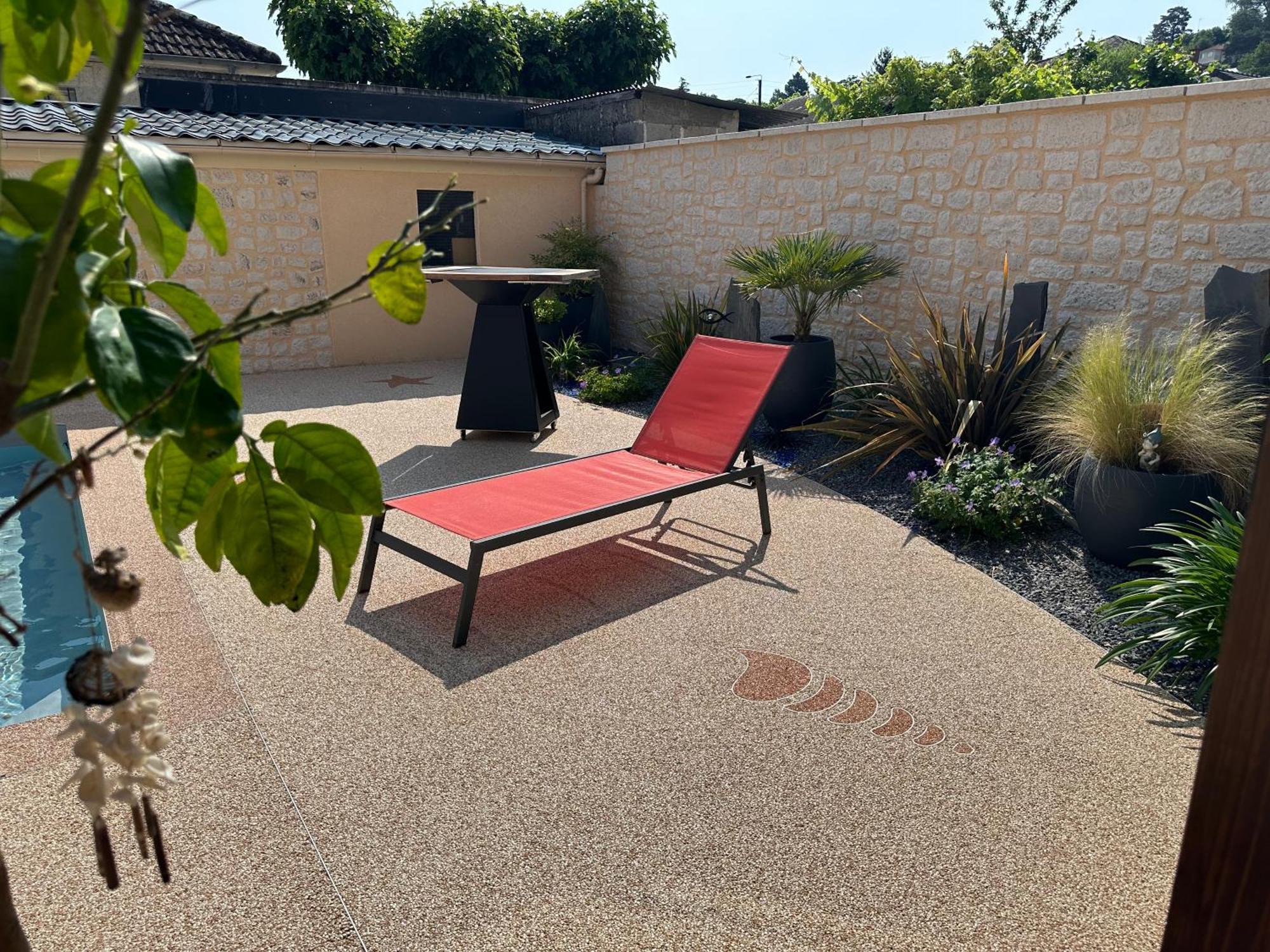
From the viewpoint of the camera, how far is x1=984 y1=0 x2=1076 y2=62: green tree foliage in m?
39.7

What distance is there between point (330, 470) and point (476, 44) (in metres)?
26.7

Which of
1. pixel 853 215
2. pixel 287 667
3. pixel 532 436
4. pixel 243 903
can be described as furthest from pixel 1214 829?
pixel 853 215

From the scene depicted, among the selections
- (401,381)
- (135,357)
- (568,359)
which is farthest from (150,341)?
(401,381)

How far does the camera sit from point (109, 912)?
7.80 feet

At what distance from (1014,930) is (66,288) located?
2.57m

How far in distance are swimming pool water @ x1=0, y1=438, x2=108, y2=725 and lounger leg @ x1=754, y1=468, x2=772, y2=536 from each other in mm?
3191

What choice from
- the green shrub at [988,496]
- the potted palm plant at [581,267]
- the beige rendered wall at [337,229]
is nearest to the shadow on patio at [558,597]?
the green shrub at [988,496]

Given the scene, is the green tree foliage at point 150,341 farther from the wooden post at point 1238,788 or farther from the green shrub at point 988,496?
the green shrub at point 988,496

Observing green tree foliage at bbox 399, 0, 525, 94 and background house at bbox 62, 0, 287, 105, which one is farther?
green tree foliage at bbox 399, 0, 525, 94

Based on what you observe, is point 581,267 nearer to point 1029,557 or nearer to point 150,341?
point 1029,557

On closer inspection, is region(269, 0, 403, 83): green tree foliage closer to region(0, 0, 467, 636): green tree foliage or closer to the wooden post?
region(0, 0, 467, 636): green tree foliage

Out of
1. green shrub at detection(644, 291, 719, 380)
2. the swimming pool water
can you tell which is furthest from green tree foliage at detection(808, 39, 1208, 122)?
the swimming pool water

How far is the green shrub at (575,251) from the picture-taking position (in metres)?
11.0

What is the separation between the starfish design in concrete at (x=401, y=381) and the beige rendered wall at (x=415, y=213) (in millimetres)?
973
